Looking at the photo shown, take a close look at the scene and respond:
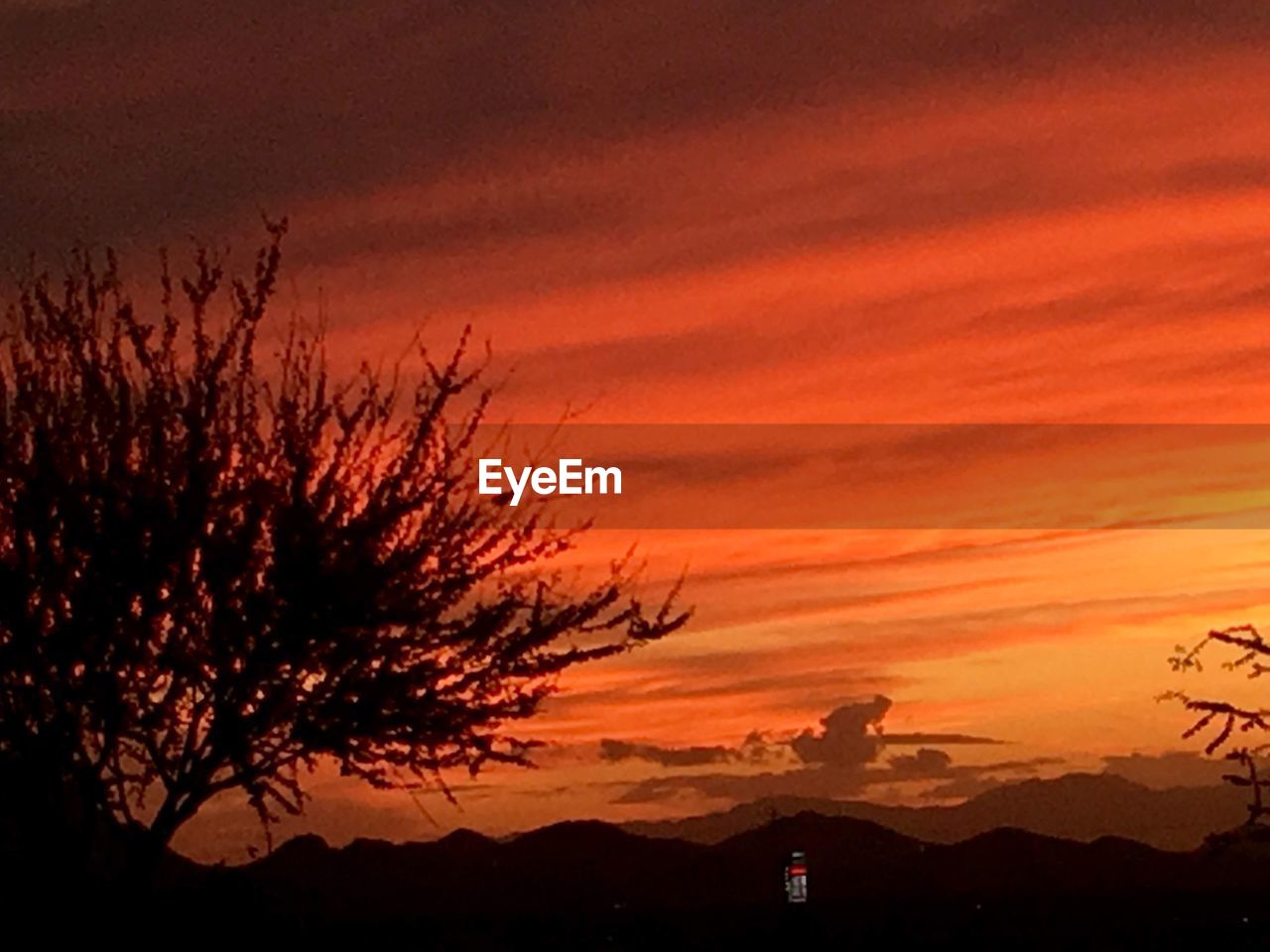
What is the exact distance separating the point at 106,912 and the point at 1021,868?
41789 mm

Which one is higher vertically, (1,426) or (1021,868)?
(1,426)

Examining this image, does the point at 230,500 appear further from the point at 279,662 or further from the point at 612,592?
the point at 612,592

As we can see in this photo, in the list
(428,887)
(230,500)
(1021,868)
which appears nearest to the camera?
(230,500)

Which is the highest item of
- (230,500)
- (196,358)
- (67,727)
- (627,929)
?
(196,358)

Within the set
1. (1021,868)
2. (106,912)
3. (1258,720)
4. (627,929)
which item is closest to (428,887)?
(1021,868)

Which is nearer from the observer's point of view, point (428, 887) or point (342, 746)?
point (342, 746)

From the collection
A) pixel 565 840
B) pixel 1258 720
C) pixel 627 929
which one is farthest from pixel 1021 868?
pixel 1258 720

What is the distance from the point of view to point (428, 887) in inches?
2397

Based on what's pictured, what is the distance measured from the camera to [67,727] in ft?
90.9

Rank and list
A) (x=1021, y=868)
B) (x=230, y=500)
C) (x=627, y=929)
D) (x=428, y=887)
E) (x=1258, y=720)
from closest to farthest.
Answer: (x=1258, y=720) → (x=230, y=500) → (x=627, y=929) → (x=428, y=887) → (x=1021, y=868)

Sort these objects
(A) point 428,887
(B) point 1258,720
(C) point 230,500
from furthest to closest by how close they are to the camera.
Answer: (A) point 428,887 < (C) point 230,500 < (B) point 1258,720

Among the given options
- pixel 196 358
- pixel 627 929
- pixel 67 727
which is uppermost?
pixel 196 358

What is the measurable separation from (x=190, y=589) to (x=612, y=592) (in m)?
5.22

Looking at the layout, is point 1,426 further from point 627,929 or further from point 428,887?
point 428,887
